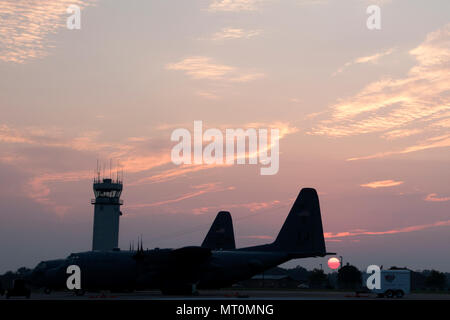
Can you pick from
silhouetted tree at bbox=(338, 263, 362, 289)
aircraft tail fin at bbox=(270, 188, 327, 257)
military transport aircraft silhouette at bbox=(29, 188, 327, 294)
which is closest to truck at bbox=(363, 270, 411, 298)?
aircraft tail fin at bbox=(270, 188, 327, 257)

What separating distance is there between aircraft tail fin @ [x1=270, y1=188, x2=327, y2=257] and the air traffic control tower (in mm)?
45597

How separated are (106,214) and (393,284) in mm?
54042

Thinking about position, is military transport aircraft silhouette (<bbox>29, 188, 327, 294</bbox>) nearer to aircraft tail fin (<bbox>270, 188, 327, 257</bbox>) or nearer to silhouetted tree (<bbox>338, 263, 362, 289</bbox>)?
aircraft tail fin (<bbox>270, 188, 327, 257</bbox>)

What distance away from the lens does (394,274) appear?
4947cm

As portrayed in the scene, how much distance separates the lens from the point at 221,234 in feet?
210

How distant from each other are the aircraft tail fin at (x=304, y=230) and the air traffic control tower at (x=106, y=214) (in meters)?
45.6

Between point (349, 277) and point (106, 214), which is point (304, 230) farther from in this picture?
point (349, 277)

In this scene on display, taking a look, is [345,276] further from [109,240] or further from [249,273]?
[249,273]

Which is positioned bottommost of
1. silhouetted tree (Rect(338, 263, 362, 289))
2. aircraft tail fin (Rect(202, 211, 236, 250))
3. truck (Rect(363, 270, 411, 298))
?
silhouetted tree (Rect(338, 263, 362, 289))

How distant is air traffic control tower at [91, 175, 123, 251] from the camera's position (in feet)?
294

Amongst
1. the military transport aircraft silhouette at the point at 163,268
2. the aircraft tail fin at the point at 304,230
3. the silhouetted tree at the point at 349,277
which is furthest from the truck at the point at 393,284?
the silhouetted tree at the point at 349,277

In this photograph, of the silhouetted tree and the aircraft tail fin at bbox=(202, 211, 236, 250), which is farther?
the silhouetted tree

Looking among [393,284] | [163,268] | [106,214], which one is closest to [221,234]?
[163,268]

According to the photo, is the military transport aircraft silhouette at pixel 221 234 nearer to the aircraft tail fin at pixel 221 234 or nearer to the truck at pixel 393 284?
the aircraft tail fin at pixel 221 234
